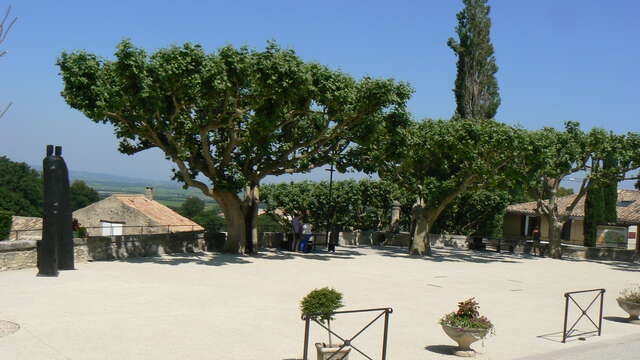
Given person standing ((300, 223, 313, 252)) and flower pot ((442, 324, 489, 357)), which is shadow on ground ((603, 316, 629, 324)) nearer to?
flower pot ((442, 324, 489, 357))

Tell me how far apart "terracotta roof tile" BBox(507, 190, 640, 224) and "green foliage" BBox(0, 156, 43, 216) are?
41301mm

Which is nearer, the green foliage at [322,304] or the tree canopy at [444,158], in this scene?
the green foliage at [322,304]

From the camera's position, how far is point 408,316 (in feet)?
42.8

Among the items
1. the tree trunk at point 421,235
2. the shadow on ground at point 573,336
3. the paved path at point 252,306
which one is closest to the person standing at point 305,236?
the paved path at point 252,306

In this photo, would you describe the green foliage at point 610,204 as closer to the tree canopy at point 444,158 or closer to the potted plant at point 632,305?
the tree canopy at point 444,158

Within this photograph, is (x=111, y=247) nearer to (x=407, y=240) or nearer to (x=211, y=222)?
(x=407, y=240)

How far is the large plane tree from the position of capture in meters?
18.7

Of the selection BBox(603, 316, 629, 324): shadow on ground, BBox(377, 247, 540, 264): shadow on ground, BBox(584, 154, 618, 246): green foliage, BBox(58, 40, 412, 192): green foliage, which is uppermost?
BBox(58, 40, 412, 192): green foliage

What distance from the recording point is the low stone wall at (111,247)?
16.7 metres

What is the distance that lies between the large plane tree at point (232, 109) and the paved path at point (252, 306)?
3302 mm

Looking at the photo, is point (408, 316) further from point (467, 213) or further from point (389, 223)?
point (467, 213)

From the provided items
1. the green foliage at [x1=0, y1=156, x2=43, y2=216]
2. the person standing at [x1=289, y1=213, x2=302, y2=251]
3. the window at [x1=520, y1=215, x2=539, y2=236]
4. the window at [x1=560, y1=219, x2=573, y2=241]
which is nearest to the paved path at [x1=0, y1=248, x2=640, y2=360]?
the person standing at [x1=289, y1=213, x2=302, y2=251]

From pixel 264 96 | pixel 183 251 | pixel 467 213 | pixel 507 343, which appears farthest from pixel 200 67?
pixel 467 213

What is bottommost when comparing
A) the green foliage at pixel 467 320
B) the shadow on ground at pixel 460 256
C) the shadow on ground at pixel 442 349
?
the shadow on ground at pixel 442 349
